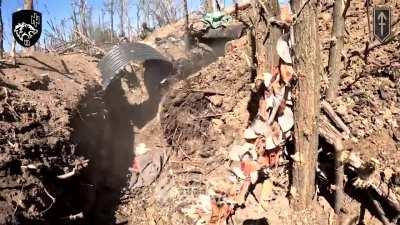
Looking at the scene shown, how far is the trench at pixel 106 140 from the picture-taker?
5.28m

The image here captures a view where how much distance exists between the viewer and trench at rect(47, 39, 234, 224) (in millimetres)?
5282

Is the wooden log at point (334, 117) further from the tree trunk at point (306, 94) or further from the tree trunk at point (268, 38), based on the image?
the tree trunk at point (268, 38)

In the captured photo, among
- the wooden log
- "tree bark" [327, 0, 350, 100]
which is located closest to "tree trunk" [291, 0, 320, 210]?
the wooden log

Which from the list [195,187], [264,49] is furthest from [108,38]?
[264,49]

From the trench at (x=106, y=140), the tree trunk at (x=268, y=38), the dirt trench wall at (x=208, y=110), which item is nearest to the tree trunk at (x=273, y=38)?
the tree trunk at (x=268, y=38)

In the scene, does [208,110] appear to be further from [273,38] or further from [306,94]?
[306,94]

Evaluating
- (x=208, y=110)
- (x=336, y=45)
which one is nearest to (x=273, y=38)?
(x=336, y=45)

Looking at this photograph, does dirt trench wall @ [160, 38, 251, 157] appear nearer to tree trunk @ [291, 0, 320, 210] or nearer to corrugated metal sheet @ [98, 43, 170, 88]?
corrugated metal sheet @ [98, 43, 170, 88]

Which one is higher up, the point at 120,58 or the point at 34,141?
the point at 120,58

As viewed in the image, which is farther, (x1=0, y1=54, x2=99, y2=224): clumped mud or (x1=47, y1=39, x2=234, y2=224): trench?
(x1=47, y1=39, x2=234, y2=224): trench

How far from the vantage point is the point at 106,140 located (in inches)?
264

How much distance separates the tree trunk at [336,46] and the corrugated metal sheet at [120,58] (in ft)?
9.51

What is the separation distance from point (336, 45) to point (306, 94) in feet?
3.95

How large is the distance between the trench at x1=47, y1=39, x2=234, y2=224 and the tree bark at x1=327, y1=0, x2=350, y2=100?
276cm
